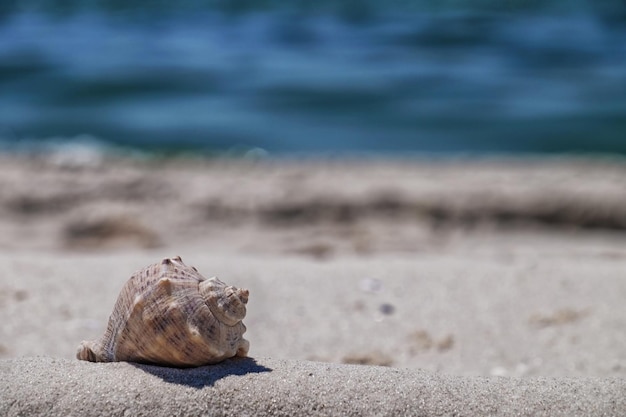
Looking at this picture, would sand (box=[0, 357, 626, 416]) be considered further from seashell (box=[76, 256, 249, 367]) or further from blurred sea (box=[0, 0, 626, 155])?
blurred sea (box=[0, 0, 626, 155])

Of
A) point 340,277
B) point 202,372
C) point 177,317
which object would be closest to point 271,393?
point 202,372

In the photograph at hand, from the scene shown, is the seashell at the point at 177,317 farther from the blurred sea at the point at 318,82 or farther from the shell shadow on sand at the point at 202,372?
the blurred sea at the point at 318,82

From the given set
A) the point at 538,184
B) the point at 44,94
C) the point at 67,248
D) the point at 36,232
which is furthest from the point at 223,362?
the point at 44,94

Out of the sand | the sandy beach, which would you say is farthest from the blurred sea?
the sand

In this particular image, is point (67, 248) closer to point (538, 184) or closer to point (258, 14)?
point (538, 184)

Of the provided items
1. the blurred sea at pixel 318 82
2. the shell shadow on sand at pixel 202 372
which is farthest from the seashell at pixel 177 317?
the blurred sea at pixel 318 82

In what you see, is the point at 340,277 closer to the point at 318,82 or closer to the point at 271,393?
the point at 271,393
